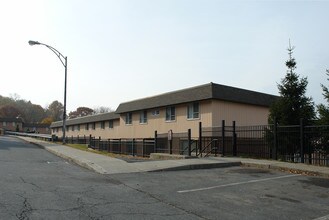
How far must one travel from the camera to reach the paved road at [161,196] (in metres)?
7.22

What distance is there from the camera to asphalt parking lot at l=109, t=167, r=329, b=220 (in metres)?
7.68

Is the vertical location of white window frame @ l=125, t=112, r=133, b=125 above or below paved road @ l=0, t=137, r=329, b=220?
above

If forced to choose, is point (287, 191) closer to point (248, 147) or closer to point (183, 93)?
point (248, 147)

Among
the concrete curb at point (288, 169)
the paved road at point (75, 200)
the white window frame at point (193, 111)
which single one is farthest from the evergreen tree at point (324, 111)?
the white window frame at point (193, 111)

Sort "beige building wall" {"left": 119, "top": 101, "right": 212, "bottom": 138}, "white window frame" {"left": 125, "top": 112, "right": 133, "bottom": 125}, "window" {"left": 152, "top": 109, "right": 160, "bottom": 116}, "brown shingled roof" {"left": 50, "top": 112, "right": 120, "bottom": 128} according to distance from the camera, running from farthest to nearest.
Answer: "brown shingled roof" {"left": 50, "top": 112, "right": 120, "bottom": 128}
"white window frame" {"left": 125, "top": 112, "right": 133, "bottom": 125}
"window" {"left": 152, "top": 109, "right": 160, "bottom": 116}
"beige building wall" {"left": 119, "top": 101, "right": 212, "bottom": 138}

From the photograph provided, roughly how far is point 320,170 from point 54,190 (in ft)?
31.1

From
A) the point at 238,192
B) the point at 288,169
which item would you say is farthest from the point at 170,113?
the point at 238,192

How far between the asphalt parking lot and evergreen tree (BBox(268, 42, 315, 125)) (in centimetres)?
734

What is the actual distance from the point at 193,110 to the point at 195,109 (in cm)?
25

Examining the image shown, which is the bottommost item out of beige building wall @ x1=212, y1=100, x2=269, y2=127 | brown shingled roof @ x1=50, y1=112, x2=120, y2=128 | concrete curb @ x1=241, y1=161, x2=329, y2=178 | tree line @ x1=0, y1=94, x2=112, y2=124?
concrete curb @ x1=241, y1=161, x2=329, y2=178

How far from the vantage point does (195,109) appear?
2927 centimetres

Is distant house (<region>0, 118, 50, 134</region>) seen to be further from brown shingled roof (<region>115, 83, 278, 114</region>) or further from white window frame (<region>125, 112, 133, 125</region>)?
brown shingled roof (<region>115, 83, 278, 114</region>)

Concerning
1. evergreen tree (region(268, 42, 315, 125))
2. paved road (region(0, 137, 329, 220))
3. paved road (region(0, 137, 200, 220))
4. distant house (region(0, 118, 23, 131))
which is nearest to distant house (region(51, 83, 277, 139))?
evergreen tree (region(268, 42, 315, 125))

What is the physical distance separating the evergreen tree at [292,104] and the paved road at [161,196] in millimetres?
8313
